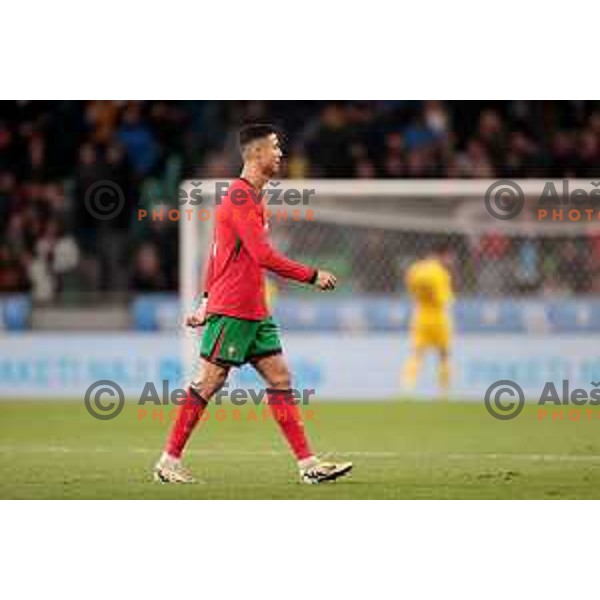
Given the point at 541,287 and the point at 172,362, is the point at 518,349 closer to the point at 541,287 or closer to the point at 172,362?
the point at 541,287

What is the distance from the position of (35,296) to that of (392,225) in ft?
18.7

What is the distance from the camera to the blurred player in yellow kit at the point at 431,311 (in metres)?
16.4

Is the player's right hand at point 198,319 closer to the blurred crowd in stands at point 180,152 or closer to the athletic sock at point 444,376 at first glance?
the athletic sock at point 444,376

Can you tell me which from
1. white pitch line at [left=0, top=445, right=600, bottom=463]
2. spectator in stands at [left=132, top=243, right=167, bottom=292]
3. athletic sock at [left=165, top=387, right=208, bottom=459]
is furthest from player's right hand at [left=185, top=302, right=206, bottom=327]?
spectator in stands at [left=132, top=243, right=167, bottom=292]

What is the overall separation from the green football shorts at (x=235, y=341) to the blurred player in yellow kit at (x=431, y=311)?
719 centimetres

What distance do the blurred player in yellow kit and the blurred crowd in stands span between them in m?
5.28

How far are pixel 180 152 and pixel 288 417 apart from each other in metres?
14.1

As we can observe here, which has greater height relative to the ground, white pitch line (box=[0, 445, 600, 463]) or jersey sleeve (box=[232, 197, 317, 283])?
jersey sleeve (box=[232, 197, 317, 283])

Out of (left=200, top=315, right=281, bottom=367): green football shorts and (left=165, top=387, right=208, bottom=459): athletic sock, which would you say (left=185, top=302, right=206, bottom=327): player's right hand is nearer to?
(left=200, top=315, right=281, bottom=367): green football shorts

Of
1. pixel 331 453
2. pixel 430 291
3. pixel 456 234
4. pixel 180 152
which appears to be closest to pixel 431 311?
pixel 430 291

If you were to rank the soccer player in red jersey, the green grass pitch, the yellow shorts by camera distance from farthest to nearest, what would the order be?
the yellow shorts, the green grass pitch, the soccer player in red jersey

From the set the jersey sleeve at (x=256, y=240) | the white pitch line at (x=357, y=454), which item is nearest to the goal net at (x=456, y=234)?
the white pitch line at (x=357, y=454)

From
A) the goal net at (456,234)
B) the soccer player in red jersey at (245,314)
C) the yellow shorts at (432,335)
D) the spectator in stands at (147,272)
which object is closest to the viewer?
the soccer player in red jersey at (245,314)

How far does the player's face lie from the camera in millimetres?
9102
